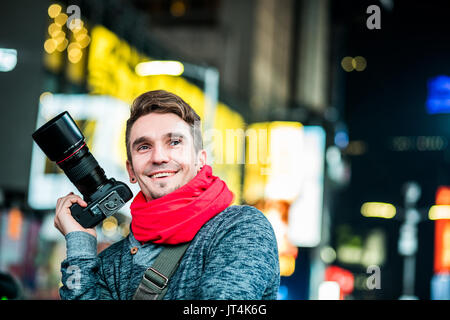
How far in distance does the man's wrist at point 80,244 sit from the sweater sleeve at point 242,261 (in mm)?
371

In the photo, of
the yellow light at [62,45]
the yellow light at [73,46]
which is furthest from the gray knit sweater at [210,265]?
the yellow light at [73,46]

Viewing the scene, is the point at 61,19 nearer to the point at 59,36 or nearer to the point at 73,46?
the point at 59,36

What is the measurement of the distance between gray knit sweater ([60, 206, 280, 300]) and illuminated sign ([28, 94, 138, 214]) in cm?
1076

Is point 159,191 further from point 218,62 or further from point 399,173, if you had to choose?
point 399,173

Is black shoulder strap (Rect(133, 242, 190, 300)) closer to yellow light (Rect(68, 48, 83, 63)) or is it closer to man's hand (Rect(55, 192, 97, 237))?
man's hand (Rect(55, 192, 97, 237))

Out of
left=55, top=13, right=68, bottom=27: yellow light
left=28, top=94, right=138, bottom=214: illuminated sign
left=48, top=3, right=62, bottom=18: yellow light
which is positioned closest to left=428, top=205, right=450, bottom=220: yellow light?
left=28, top=94, right=138, bottom=214: illuminated sign

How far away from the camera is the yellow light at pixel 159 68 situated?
18.9 metres

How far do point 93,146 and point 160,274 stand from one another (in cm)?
1127

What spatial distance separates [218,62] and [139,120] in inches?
1620

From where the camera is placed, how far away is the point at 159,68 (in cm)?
1997

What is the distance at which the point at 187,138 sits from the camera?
2152 mm

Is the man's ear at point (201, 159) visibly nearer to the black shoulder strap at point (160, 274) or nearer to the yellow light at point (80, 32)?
the black shoulder strap at point (160, 274)

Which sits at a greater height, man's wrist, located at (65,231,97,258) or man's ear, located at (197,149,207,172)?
man's ear, located at (197,149,207,172)

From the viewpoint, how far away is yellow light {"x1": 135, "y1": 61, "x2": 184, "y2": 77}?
18.9 m
